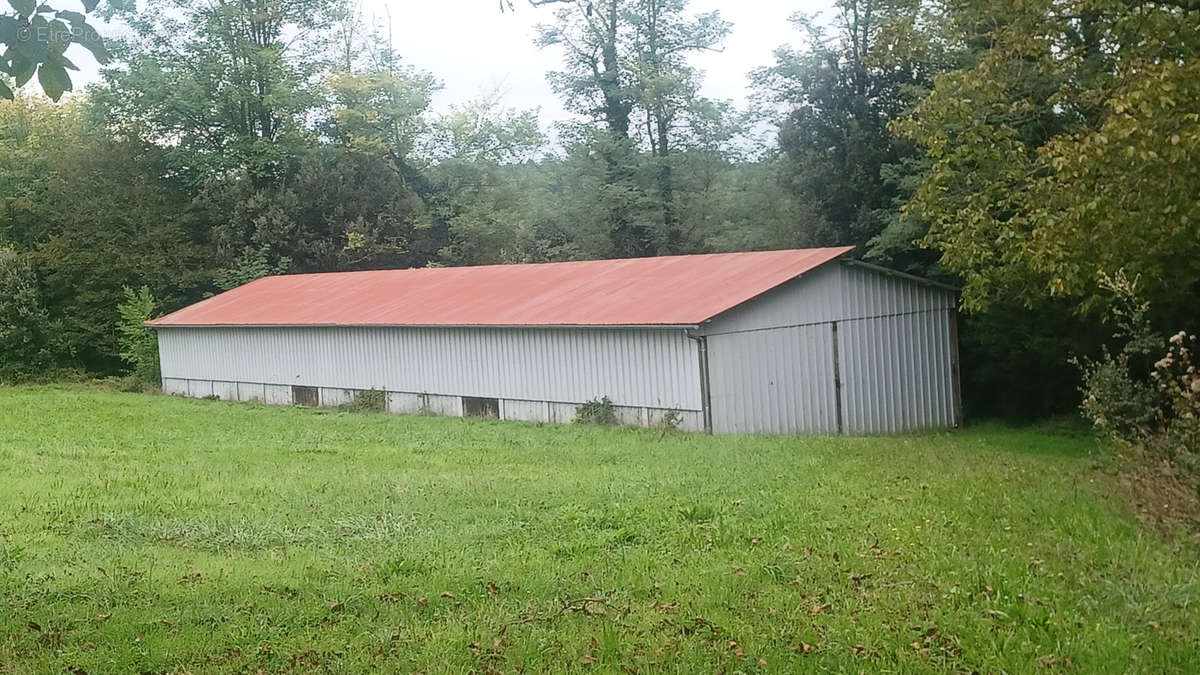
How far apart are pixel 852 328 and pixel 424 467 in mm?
10022

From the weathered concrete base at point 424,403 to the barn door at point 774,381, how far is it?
28.4 inches

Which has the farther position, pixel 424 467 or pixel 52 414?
pixel 52 414

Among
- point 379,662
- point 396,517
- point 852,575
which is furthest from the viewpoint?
point 396,517

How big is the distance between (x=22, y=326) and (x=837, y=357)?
27.2 metres

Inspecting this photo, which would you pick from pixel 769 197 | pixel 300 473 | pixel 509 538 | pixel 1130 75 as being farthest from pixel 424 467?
pixel 769 197

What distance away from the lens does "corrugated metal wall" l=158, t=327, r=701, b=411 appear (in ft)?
62.7

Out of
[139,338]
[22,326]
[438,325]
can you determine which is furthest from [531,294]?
[22,326]

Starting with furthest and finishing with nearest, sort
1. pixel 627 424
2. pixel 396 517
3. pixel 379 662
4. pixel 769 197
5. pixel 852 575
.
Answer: pixel 769 197, pixel 627 424, pixel 396 517, pixel 852 575, pixel 379 662

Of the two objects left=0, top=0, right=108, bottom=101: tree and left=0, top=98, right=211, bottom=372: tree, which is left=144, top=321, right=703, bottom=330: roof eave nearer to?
left=0, top=98, right=211, bottom=372: tree

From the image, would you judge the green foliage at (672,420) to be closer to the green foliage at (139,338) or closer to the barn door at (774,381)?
the barn door at (774,381)

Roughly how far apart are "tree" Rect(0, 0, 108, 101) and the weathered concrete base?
1411 cm

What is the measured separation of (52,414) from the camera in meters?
23.3

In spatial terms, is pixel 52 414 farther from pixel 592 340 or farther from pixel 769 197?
pixel 769 197

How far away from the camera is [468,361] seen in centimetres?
2295
